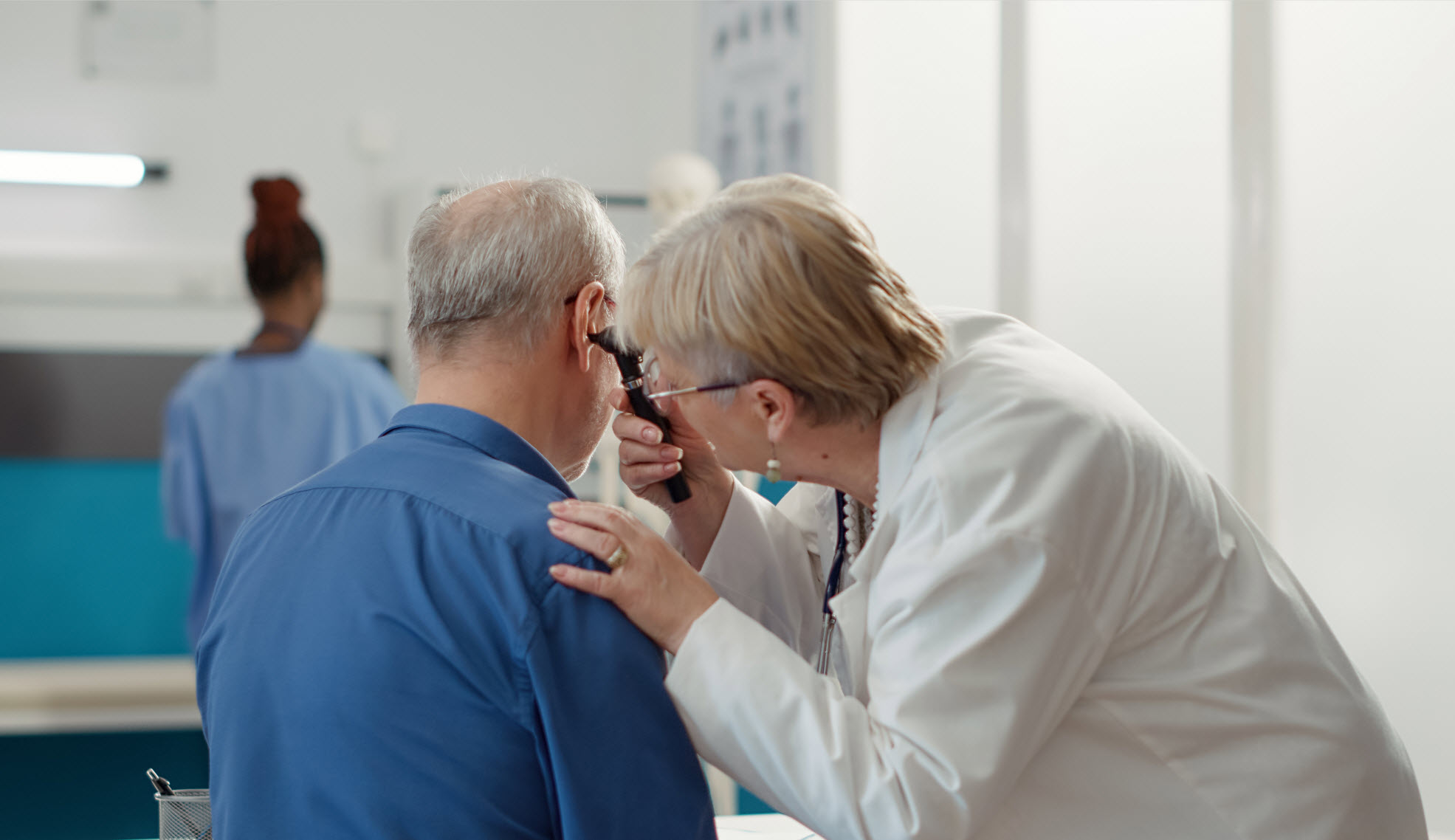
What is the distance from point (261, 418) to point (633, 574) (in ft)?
8.10

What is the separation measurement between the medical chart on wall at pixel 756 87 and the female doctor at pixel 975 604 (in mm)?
2602

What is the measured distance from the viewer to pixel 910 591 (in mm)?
969

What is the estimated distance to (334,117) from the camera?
14.2 feet

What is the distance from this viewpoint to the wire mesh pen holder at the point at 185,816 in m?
1.12

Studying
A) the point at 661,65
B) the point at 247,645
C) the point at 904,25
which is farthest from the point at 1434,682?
the point at 661,65

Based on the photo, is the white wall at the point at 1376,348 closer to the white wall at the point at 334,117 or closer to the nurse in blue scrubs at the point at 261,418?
the nurse in blue scrubs at the point at 261,418

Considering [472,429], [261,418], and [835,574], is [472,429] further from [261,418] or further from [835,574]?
[261,418]

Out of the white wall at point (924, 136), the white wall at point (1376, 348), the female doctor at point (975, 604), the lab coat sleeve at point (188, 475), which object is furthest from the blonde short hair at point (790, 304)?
the lab coat sleeve at point (188, 475)

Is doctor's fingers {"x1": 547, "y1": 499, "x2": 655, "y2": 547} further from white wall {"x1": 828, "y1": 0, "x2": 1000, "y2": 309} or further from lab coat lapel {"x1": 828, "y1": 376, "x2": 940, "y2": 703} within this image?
white wall {"x1": 828, "y1": 0, "x2": 1000, "y2": 309}

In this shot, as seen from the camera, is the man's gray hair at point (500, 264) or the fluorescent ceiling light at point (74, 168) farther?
the fluorescent ceiling light at point (74, 168)

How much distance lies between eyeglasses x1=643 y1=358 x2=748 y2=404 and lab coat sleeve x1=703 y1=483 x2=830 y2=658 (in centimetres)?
29

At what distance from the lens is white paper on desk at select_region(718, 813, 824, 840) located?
4.60 ft

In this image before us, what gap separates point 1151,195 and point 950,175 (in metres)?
0.85

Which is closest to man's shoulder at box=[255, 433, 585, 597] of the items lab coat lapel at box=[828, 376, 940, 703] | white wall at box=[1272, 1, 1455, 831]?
lab coat lapel at box=[828, 376, 940, 703]
